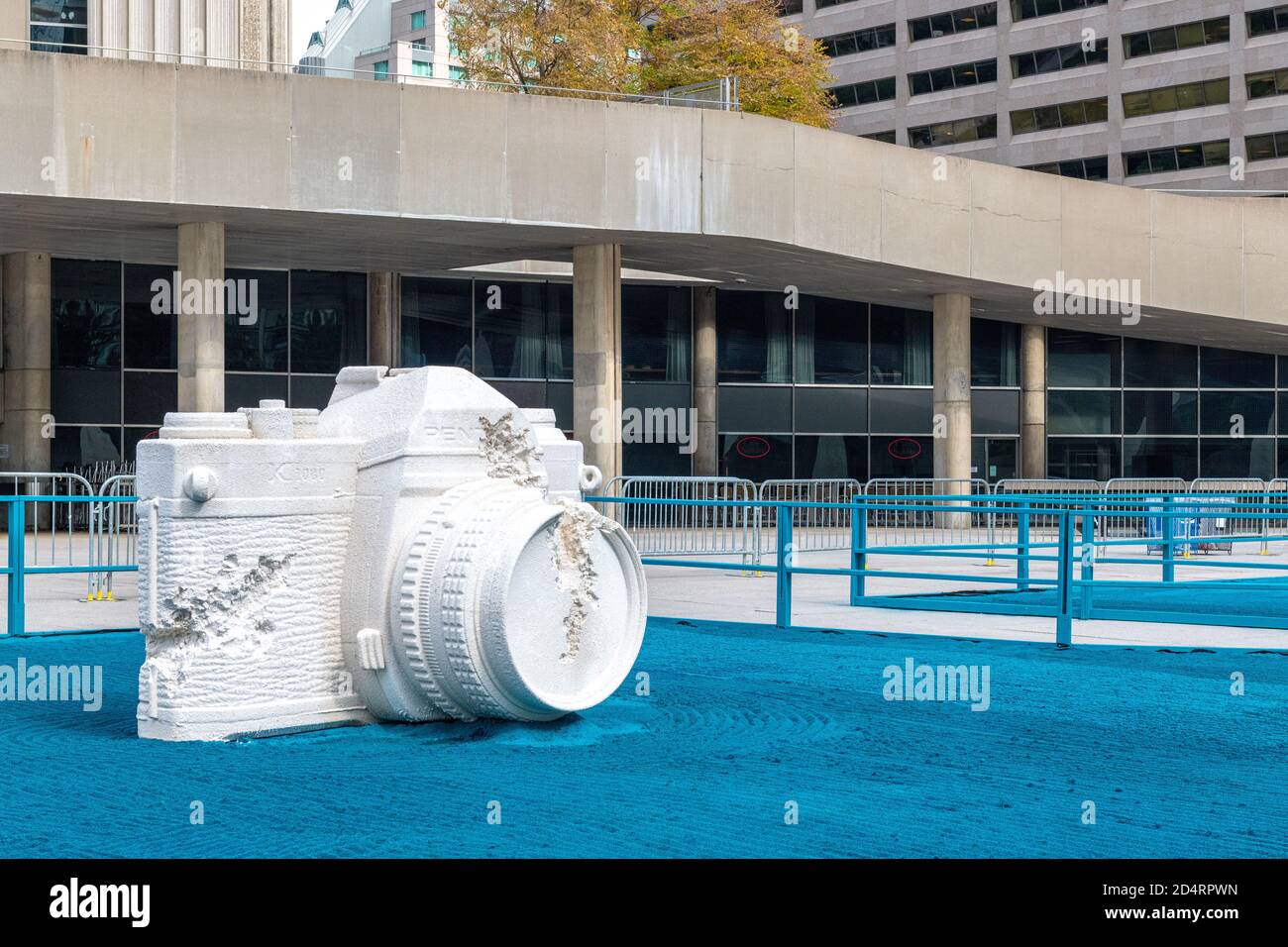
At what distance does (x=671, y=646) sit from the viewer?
1292 centimetres

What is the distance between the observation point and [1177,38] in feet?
218

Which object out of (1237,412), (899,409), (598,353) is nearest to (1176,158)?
(1237,412)

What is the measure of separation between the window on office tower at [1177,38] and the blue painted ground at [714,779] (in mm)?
60559

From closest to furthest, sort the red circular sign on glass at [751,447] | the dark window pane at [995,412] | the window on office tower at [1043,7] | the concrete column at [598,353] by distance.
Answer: the concrete column at [598,353] → the red circular sign on glass at [751,447] → the dark window pane at [995,412] → the window on office tower at [1043,7]

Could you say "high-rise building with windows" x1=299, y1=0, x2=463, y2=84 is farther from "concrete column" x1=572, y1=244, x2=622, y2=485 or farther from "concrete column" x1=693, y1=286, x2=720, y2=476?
"concrete column" x1=572, y1=244, x2=622, y2=485

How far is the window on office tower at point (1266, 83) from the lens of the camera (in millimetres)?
63312

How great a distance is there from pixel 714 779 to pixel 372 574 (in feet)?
7.71

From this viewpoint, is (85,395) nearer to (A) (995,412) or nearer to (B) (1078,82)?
(A) (995,412)

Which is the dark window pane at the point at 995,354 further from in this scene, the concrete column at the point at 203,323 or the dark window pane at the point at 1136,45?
the dark window pane at the point at 1136,45

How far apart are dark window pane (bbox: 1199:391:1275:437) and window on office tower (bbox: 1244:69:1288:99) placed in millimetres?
25486

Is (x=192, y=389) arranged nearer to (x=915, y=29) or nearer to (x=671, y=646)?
(x=671, y=646)

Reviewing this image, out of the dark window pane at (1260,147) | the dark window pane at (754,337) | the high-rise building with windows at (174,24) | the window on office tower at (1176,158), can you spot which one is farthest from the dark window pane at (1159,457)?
the window on office tower at (1176,158)

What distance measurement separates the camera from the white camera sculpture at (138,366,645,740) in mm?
8359

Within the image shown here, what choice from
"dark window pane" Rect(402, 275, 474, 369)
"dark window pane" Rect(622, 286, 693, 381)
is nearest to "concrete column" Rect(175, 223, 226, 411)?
"dark window pane" Rect(402, 275, 474, 369)
